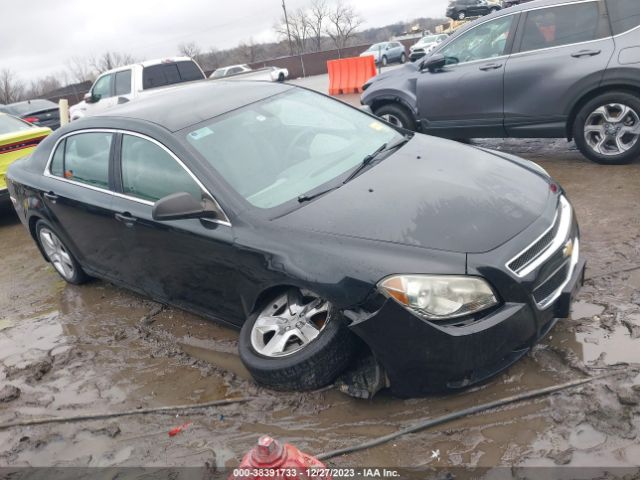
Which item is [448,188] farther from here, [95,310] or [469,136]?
→ [469,136]

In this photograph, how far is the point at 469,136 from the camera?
690 cm

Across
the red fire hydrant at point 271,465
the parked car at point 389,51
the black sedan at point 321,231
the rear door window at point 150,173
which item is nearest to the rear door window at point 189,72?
the black sedan at point 321,231

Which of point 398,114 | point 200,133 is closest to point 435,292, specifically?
point 200,133

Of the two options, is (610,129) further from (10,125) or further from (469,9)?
(469,9)

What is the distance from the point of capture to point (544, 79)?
6.04 m

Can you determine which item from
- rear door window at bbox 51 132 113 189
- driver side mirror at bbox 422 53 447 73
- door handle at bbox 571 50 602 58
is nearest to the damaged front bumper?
rear door window at bbox 51 132 113 189

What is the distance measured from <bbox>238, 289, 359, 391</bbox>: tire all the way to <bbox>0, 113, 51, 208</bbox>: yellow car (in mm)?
5877

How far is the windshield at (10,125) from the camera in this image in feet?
26.6

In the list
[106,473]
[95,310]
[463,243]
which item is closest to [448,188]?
[463,243]

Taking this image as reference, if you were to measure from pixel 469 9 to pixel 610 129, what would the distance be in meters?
12.3

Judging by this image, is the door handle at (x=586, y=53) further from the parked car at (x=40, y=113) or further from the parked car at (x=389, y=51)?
the parked car at (x=389, y=51)

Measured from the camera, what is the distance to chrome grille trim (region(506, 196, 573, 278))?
8.98 feet

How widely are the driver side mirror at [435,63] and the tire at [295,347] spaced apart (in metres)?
4.80

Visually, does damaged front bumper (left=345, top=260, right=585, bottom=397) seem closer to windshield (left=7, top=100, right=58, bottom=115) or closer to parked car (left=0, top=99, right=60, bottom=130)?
parked car (left=0, top=99, right=60, bottom=130)
